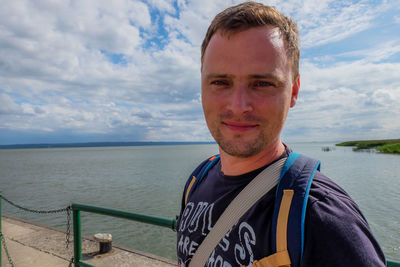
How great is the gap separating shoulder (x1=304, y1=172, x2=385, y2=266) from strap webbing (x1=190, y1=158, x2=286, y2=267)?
30 cm

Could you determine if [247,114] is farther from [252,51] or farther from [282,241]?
[282,241]

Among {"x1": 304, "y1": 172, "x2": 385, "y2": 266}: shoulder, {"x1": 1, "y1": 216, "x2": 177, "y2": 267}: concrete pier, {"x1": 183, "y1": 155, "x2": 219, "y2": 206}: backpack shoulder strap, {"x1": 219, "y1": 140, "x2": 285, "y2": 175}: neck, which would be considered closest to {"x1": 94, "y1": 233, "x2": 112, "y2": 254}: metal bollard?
{"x1": 1, "y1": 216, "x2": 177, "y2": 267}: concrete pier

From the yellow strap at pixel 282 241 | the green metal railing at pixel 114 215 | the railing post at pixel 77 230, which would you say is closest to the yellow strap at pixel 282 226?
the yellow strap at pixel 282 241

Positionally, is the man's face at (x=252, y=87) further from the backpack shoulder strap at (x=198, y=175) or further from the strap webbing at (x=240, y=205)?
the backpack shoulder strap at (x=198, y=175)

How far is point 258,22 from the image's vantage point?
1409 mm

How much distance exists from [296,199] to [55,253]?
7156 mm

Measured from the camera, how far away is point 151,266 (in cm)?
564

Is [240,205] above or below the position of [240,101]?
below

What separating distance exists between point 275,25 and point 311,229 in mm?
1018

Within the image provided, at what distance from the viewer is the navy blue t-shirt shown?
94cm

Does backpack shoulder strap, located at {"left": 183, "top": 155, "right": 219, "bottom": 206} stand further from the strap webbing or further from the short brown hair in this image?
the short brown hair

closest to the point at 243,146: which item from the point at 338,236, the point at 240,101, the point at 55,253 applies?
the point at 240,101

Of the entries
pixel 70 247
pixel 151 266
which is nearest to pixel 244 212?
pixel 151 266

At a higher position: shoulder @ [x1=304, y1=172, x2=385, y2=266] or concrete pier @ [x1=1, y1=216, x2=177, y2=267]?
shoulder @ [x1=304, y1=172, x2=385, y2=266]
